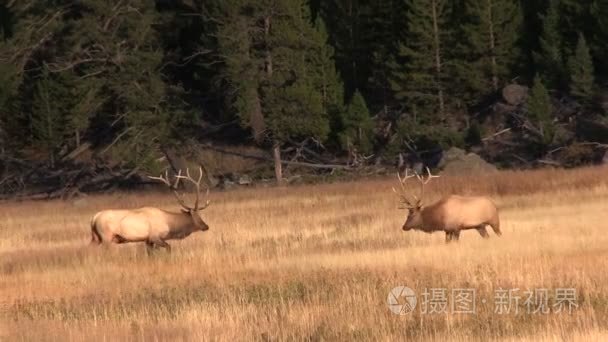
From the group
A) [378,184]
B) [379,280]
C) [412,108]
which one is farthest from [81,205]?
[379,280]

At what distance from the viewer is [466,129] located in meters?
42.5

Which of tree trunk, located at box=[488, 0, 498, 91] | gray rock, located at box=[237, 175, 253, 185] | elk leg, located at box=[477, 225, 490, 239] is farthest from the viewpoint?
tree trunk, located at box=[488, 0, 498, 91]

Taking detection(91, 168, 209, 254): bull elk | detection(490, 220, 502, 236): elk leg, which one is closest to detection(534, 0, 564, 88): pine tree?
detection(490, 220, 502, 236): elk leg

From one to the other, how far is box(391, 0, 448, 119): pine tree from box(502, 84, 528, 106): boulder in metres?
3.06

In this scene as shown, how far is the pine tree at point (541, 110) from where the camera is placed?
39.2 meters

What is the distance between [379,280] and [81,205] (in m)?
21.3

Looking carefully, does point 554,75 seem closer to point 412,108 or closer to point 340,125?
point 412,108

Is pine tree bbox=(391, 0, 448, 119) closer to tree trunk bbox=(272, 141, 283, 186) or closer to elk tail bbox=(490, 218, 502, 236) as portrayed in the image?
tree trunk bbox=(272, 141, 283, 186)

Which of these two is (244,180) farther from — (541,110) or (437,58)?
(541,110)

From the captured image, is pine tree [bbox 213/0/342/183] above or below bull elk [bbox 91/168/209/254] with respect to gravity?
above

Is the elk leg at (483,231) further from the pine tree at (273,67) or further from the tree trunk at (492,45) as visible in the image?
the tree trunk at (492,45)

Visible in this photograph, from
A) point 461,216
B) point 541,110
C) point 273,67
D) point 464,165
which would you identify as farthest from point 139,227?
point 541,110

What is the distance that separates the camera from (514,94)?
143 feet

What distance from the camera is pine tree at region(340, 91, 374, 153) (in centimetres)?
4091
